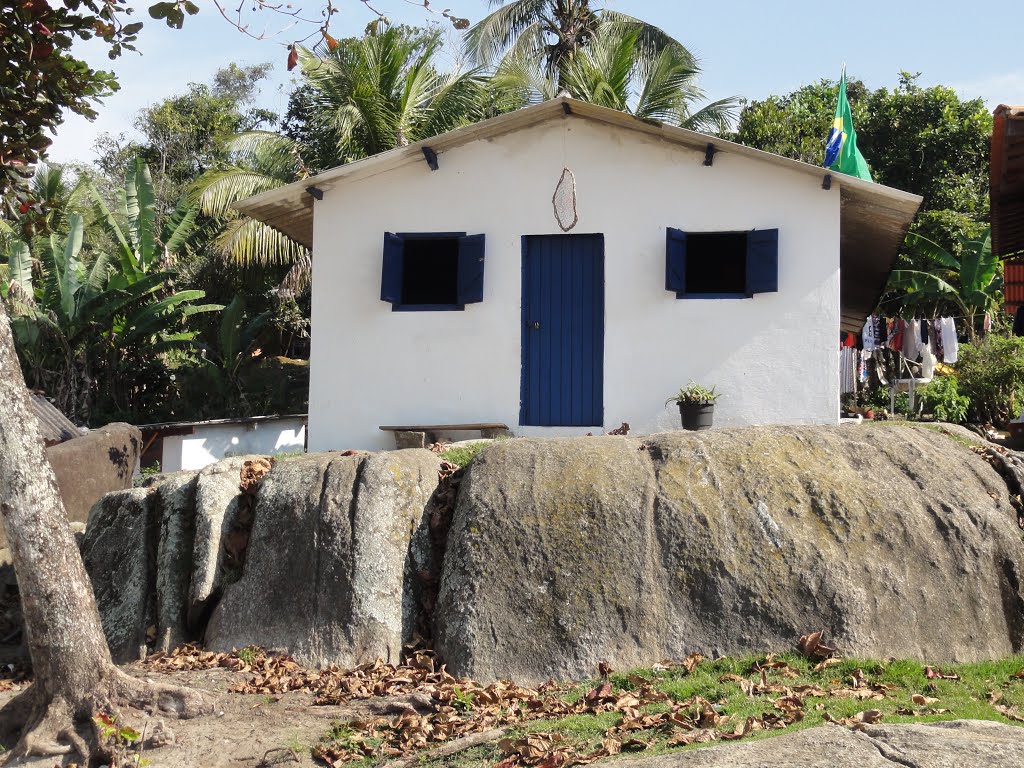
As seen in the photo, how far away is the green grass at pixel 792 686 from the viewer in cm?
573

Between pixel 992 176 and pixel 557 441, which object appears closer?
pixel 557 441

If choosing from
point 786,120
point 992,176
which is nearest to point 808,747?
point 992,176

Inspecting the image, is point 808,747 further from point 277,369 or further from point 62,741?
point 277,369

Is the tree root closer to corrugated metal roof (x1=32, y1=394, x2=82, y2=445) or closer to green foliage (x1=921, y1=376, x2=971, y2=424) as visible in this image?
corrugated metal roof (x1=32, y1=394, x2=82, y2=445)

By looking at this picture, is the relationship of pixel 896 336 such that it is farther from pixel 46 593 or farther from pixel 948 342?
pixel 46 593

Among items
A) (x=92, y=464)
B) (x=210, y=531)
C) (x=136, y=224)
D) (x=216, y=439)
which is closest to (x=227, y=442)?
(x=216, y=439)

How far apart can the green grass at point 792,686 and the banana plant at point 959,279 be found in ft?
50.8

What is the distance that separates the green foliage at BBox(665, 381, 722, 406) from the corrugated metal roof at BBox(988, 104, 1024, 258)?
354 cm

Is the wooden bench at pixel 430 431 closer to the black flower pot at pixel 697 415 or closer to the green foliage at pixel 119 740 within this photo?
the black flower pot at pixel 697 415

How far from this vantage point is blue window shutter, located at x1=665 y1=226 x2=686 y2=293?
11.6m

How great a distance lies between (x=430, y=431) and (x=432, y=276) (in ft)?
14.1

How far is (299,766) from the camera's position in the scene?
241 inches

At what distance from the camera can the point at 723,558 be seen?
7.52 metres

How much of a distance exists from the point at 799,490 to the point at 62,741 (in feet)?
17.6
